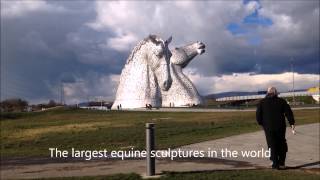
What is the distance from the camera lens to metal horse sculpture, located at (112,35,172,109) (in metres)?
81.1

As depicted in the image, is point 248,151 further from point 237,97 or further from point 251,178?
point 237,97

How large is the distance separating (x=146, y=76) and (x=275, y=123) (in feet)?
240

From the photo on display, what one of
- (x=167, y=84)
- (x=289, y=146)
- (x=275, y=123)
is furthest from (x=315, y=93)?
(x=275, y=123)

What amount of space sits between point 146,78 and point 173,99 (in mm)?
5508

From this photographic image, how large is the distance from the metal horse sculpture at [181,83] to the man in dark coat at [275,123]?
2816 inches

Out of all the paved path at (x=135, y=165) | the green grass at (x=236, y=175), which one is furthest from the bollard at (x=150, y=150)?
the paved path at (x=135, y=165)

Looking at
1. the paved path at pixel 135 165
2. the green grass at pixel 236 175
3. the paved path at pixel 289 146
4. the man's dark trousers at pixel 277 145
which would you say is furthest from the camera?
the paved path at pixel 289 146

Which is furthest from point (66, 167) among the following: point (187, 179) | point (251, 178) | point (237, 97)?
point (237, 97)

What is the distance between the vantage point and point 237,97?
119m

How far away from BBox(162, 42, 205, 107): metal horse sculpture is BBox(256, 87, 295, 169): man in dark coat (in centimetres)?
7153

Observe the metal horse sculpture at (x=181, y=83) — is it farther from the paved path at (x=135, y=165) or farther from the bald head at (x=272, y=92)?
the bald head at (x=272, y=92)

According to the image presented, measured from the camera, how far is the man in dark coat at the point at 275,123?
397 inches

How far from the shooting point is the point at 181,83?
84750 mm

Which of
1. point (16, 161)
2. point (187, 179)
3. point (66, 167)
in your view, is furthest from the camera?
point (16, 161)
